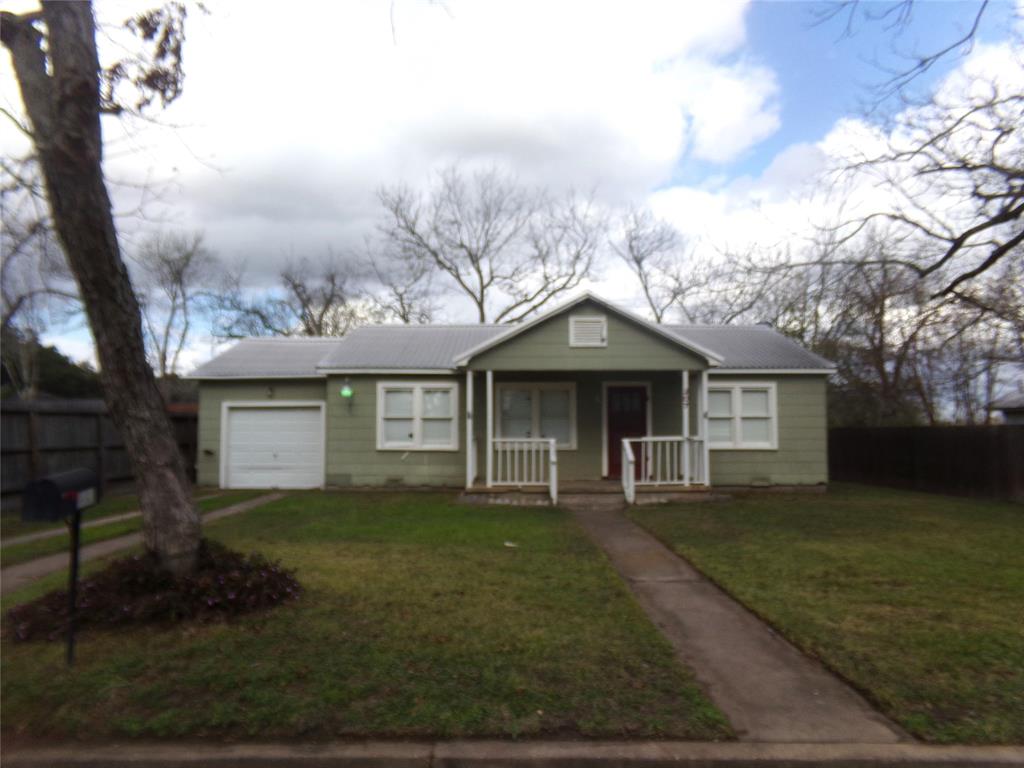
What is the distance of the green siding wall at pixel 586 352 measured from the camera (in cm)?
1388

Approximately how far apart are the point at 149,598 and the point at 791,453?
13655 mm

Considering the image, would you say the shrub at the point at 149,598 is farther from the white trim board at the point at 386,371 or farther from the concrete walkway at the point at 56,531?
the white trim board at the point at 386,371

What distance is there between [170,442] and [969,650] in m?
5.92

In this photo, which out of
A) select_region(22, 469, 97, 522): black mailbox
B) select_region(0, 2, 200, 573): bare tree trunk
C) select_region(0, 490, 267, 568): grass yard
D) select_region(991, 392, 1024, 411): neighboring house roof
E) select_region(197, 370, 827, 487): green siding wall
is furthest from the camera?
select_region(991, 392, 1024, 411): neighboring house roof

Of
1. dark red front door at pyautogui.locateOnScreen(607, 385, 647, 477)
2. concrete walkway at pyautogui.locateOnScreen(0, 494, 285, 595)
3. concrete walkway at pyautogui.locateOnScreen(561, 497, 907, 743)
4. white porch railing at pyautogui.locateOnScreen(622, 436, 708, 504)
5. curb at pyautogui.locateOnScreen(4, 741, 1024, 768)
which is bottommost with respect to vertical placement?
curb at pyautogui.locateOnScreen(4, 741, 1024, 768)

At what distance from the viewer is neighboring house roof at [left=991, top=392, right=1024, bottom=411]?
20219mm

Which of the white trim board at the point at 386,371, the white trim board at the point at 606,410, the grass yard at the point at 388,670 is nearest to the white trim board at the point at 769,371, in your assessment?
the white trim board at the point at 606,410

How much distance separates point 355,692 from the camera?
4.14 metres

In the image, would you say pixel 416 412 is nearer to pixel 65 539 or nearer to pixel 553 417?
pixel 553 417

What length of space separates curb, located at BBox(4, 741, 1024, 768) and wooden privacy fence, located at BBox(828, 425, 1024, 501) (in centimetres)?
1365

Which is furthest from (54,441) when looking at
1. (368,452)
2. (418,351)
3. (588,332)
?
(588,332)

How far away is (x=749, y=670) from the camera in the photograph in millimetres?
4660

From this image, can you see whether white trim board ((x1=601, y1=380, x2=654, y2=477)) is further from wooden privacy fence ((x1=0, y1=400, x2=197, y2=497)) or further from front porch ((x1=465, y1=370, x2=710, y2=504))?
wooden privacy fence ((x1=0, y1=400, x2=197, y2=497))

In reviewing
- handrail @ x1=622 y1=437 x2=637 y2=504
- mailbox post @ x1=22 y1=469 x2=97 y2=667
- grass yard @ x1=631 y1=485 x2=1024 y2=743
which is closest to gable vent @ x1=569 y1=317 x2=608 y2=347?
handrail @ x1=622 y1=437 x2=637 y2=504
